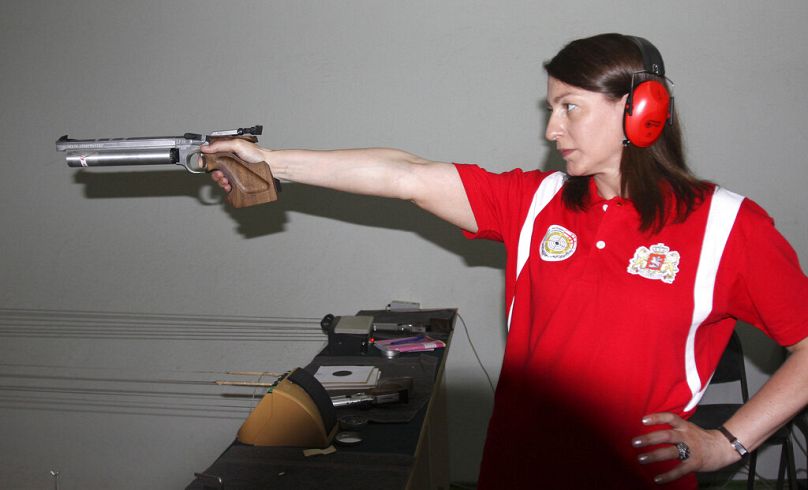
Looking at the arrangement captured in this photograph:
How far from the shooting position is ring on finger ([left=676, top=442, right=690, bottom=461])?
1.40 m

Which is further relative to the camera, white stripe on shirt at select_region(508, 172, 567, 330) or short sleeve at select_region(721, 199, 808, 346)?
white stripe on shirt at select_region(508, 172, 567, 330)

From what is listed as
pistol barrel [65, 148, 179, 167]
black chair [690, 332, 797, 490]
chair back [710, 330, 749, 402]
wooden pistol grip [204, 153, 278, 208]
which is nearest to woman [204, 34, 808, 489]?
wooden pistol grip [204, 153, 278, 208]

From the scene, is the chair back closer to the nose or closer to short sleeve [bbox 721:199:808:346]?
short sleeve [bbox 721:199:808:346]

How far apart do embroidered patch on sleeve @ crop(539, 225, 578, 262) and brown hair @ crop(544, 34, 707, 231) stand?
0.15m

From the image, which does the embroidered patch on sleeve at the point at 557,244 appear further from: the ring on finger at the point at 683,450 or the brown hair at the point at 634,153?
the ring on finger at the point at 683,450

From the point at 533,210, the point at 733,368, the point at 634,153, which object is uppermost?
the point at 634,153

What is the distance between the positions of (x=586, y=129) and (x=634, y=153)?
0.12 m

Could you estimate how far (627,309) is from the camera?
1393 millimetres

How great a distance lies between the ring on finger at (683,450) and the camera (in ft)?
4.58

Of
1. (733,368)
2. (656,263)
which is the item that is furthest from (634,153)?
(733,368)

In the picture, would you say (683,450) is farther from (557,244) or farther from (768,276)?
(557,244)

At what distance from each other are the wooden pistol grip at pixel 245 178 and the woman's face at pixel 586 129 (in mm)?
740

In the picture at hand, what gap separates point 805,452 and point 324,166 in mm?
2740

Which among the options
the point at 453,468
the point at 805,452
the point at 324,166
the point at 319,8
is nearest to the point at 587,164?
the point at 324,166
